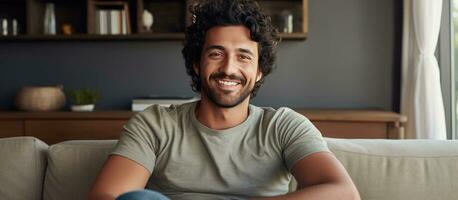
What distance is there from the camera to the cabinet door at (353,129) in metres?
2.88

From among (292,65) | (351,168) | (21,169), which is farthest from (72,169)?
(292,65)

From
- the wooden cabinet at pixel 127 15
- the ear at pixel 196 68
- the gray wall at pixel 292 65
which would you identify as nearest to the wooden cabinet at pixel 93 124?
the gray wall at pixel 292 65

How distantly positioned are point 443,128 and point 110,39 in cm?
218

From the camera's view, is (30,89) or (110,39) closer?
(30,89)

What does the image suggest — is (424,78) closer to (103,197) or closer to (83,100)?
(83,100)

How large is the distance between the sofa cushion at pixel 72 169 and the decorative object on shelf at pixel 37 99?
1574mm

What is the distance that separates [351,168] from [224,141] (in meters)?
0.42

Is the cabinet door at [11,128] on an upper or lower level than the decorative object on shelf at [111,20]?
lower

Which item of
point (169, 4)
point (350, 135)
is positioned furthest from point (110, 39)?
point (350, 135)

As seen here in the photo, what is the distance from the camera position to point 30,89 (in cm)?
315

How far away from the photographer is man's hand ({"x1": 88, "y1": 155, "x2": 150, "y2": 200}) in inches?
52.6

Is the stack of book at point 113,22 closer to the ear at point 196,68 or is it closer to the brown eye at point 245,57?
the ear at point 196,68

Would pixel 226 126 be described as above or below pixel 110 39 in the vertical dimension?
below

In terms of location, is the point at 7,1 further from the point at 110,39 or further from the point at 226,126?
the point at 226,126
